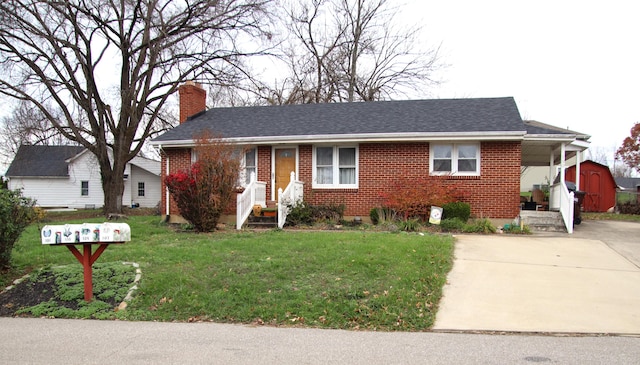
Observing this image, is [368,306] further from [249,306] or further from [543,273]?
[543,273]

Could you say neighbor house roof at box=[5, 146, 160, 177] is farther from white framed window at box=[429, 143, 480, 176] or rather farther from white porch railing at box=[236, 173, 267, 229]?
white framed window at box=[429, 143, 480, 176]

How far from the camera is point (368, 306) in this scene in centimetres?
646

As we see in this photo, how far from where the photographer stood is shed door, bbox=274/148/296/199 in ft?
53.2

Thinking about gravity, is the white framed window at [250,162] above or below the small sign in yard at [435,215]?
above

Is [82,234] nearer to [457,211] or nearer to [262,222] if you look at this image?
[262,222]

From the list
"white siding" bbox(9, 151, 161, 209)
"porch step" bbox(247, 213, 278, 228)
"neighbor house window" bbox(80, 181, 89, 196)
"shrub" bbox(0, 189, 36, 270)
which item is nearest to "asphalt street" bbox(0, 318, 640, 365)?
"shrub" bbox(0, 189, 36, 270)

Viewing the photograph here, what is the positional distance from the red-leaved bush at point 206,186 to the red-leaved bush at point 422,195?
495 centimetres

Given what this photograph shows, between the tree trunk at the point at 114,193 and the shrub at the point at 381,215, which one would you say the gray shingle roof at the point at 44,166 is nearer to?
the tree trunk at the point at 114,193

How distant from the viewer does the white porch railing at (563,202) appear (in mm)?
13203

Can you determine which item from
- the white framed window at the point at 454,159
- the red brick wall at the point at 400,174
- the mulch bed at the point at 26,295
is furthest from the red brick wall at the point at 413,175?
the mulch bed at the point at 26,295

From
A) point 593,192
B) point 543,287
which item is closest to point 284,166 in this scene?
point 543,287

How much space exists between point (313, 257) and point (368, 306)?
2.47 m

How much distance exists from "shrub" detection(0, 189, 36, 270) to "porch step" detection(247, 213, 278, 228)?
6528 millimetres

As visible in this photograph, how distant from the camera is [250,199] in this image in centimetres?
1453
